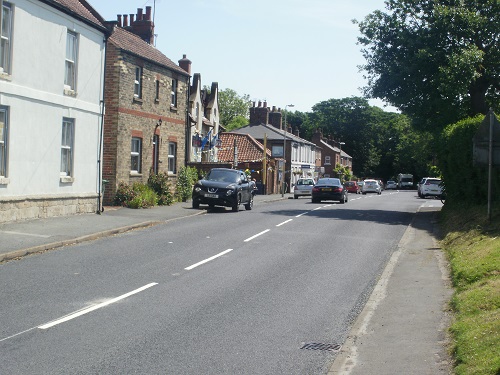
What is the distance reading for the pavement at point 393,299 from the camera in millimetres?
6734

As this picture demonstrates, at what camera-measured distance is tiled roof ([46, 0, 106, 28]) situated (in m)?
22.2

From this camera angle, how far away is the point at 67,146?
2275 cm

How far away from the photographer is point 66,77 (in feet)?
74.2

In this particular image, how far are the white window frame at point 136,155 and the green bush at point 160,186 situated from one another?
759 mm

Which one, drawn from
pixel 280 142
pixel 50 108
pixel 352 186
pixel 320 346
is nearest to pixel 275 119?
pixel 280 142

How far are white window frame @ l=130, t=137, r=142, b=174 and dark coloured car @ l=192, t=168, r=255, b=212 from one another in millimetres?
3071

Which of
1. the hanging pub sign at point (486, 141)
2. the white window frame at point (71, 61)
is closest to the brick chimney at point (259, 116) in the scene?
the white window frame at point (71, 61)

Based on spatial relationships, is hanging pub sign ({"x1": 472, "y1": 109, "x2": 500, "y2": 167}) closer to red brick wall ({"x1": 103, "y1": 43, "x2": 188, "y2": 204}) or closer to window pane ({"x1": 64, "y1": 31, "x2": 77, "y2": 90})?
window pane ({"x1": 64, "y1": 31, "x2": 77, "y2": 90})

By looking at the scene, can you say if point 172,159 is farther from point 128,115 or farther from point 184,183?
point 128,115

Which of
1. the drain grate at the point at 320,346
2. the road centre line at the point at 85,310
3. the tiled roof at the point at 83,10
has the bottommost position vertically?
the drain grate at the point at 320,346

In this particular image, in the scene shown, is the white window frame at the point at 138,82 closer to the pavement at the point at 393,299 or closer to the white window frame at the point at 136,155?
the white window frame at the point at 136,155

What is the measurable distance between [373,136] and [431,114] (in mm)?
97185

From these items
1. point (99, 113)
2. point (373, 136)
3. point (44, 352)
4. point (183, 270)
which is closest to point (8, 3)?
Result: point (99, 113)

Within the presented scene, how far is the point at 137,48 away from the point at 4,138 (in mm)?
13553
